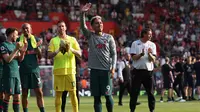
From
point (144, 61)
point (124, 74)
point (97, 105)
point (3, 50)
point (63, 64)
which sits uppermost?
point (3, 50)

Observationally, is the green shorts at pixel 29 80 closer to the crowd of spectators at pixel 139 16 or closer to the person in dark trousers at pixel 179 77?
the person in dark trousers at pixel 179 77

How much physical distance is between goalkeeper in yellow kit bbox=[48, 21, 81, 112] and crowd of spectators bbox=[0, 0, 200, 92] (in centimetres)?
2568

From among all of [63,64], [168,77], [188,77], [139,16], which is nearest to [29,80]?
[63,64]

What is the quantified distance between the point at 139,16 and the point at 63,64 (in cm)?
3349

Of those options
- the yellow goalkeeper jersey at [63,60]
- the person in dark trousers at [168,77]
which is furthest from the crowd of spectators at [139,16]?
the yellow goalkeeper jersey at [63,60]

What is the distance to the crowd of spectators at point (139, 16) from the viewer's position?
149 ft

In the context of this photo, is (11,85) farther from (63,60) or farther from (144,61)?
(144,61)

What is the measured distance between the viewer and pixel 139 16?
49.8 meters

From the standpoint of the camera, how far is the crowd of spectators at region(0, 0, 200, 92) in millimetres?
45438

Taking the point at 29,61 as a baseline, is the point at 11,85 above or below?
below

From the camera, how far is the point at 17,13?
147ft

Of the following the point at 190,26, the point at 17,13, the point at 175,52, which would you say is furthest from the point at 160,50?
the point at 17,13

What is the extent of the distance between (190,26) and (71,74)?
34.3 m

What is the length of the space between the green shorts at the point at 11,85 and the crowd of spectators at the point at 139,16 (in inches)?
1012
